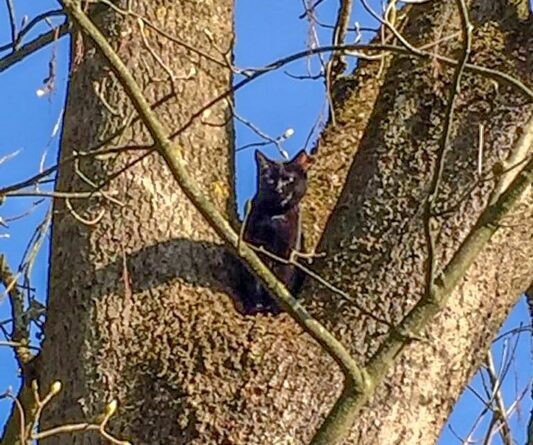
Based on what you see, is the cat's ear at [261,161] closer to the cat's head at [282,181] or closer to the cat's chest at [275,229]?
the cat's head at [282,181]

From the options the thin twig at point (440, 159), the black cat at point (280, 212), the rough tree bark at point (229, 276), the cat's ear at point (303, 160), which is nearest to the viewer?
the thin twig at point (440, 159)

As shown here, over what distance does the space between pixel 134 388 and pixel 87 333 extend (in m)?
0.14

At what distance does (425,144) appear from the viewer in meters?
2.16

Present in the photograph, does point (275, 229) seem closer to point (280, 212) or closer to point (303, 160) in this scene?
point (280, 212)

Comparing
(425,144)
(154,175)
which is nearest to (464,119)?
(425,144)

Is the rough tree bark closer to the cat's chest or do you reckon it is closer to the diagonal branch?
the diagonal branch

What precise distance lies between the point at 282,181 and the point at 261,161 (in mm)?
302

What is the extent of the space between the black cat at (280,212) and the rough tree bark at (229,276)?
0.37m

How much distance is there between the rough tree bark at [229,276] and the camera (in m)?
1.96

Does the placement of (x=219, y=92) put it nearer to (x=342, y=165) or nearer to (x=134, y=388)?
(x=342, y=165)

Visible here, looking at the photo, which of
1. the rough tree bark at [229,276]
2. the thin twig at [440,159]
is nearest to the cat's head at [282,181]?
the rough tree bark at [229,276]

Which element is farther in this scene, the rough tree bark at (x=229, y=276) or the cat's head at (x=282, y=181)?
the cat's head at (x=282, y=181)

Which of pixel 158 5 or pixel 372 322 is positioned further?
pixel 158 5

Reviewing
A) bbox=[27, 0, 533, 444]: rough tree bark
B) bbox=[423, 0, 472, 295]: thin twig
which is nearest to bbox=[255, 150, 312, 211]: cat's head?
bbox=[27, 0, 533, 444]: rough tree bark
